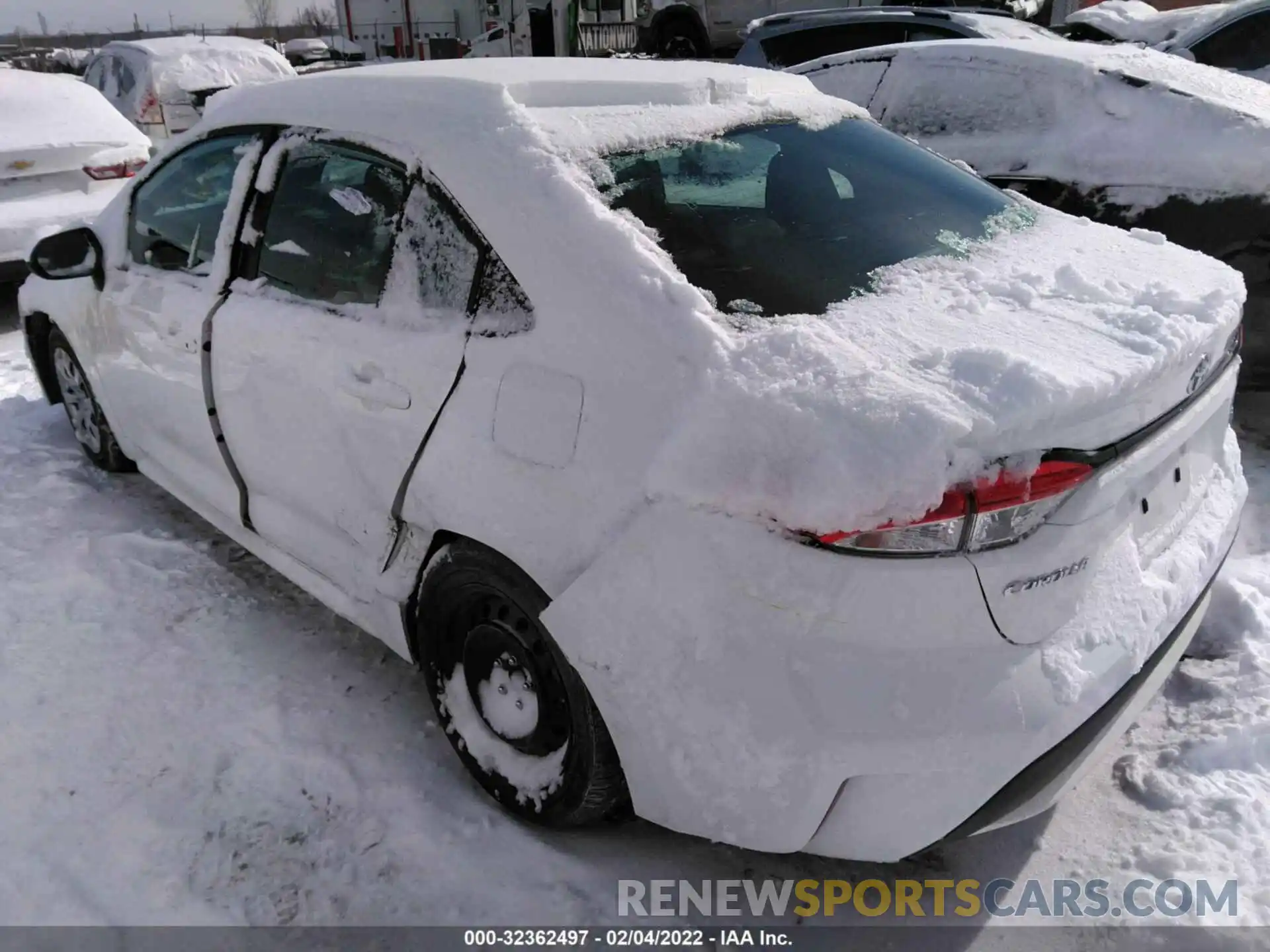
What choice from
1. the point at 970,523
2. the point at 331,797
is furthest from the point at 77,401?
the point at 970,523

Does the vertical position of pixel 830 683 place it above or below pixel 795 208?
below

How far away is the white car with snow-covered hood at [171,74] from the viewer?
11258 mm

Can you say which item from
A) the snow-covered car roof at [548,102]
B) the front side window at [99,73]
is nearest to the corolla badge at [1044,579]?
the snow-covered car roof at [548,102]

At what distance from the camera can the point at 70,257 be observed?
3.58 m

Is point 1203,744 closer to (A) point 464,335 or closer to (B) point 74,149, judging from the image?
(A) point 464,335

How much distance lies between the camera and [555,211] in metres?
2.04

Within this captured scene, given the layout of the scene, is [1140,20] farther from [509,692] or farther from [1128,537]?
[509,692]

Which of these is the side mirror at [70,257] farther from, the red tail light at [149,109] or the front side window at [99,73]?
the front side window at [99,73]

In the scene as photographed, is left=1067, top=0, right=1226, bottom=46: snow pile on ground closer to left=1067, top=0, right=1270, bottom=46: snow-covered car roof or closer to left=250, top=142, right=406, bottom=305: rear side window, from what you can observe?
left=1067, top=0, right=1270, bottom=46: snow-covered car roof

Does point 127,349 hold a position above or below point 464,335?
below

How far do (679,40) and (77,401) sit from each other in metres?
14.4

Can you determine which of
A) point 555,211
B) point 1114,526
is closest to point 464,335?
point 555,211

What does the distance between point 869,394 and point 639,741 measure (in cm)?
85

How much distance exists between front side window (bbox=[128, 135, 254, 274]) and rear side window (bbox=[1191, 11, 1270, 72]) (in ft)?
29.7
